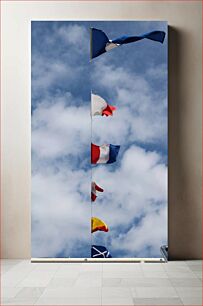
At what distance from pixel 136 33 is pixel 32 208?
213 cm

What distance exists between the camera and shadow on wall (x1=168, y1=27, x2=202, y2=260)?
17.8 ft

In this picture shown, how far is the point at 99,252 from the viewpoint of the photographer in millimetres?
5289

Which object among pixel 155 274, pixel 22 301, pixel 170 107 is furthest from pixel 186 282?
pixel 170 107

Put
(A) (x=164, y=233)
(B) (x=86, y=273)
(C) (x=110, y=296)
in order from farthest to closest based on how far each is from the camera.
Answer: (A) (x=164, y=233) < (B) (x=86, y=273) < (C) (x=110, y=296)

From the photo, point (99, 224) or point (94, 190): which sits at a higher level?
point (94, 190)

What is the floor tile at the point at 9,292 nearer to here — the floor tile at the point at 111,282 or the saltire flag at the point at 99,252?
the floor tile at the point at 111,282

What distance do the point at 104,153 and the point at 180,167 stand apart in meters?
0.84

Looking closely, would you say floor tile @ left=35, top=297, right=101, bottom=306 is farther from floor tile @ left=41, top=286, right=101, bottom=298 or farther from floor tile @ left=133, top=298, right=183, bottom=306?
floor tile @ left=133, top=298, right=183, bottom=306

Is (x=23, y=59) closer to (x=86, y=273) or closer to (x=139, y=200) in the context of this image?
(x=139, y=200)

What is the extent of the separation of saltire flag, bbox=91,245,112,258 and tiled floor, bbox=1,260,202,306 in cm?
12

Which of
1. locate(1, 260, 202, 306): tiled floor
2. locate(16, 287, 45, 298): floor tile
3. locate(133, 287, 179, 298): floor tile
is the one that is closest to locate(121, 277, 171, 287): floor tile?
locate(1, 260, 202, 306): tiled floor

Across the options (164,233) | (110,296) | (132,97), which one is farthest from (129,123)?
(110,296)

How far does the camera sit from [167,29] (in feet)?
17.6

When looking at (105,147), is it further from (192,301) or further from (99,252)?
(192,301)
